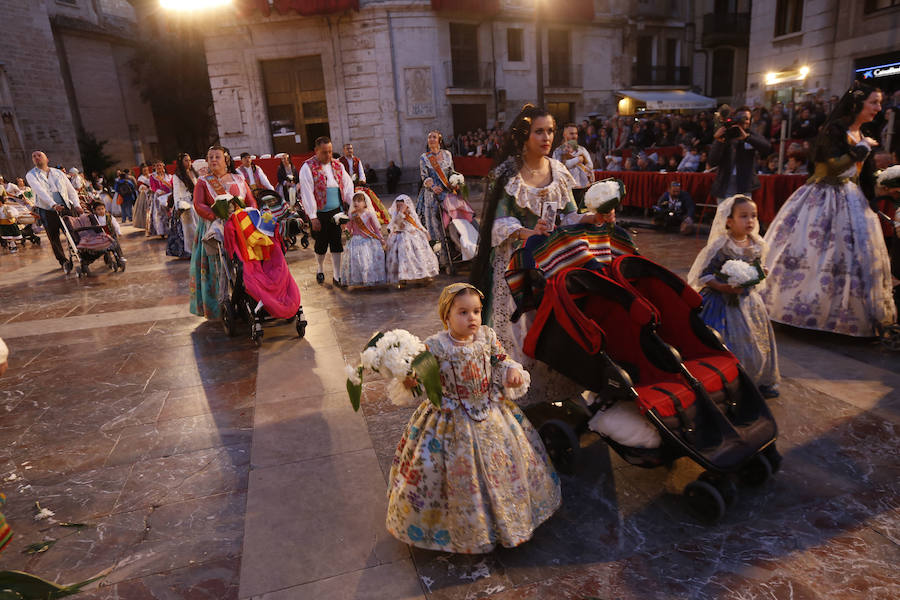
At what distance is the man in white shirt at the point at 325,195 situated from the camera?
771 centimetres

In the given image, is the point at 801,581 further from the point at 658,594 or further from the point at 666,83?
the point at 666,83

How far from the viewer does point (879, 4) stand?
17.0m

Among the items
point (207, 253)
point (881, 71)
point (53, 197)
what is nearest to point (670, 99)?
point (881, 71)

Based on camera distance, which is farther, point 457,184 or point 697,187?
point 697,187

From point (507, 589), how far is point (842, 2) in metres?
22.4

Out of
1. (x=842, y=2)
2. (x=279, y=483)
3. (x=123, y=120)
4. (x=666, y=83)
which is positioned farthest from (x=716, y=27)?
(x=279, y=483)

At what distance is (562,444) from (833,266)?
339 cm

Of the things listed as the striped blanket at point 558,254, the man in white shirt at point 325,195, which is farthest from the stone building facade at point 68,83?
the striped blanket at point 558,254

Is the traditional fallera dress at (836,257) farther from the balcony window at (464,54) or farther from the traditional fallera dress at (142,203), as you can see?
the balcony window at (464,54)

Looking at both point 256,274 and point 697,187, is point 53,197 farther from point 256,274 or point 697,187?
point 697,187

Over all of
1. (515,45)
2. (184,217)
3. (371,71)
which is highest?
(515,45)

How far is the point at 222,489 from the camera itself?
3316 millimetres

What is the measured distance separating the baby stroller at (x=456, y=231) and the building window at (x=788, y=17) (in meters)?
18.4

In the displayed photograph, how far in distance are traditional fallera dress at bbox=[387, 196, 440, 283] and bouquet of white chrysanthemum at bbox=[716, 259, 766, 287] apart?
4.50 metres
